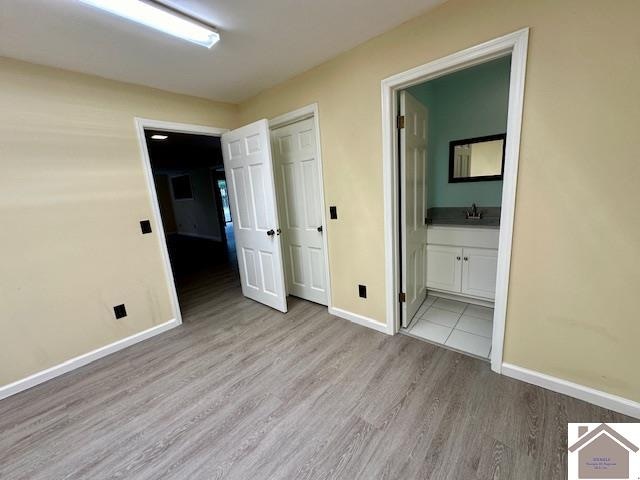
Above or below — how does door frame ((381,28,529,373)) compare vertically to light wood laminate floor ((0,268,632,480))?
above

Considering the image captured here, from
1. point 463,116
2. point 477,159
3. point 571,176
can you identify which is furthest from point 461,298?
point 463,116

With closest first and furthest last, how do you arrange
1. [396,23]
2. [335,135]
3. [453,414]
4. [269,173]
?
[453,414], [396,23], [335,135], [269,173]

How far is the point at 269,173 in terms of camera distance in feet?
7.99

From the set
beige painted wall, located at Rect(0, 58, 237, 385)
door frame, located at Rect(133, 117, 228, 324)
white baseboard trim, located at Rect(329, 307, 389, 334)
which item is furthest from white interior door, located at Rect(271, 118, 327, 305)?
beige painted wall, located at Rect(0, 58, 237, 385)

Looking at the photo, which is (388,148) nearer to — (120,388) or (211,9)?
(211,9)

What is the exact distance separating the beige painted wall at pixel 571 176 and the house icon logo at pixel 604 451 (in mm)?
216

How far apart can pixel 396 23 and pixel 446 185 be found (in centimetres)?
177

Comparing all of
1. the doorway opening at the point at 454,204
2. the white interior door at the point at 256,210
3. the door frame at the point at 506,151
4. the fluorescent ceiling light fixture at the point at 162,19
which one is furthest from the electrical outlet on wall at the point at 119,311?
the doorway opening at the point at 454,204

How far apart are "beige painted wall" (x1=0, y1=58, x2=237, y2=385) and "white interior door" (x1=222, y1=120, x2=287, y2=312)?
2.39 feet

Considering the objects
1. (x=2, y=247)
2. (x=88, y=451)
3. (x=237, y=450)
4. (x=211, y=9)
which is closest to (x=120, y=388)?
(x=88, y=451)

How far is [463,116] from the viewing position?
2703mm

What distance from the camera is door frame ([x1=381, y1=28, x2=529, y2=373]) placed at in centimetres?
134

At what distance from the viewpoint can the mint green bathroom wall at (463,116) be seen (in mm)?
2504

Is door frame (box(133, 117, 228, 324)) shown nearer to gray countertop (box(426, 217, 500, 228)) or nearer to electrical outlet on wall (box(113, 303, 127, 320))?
electrical outlet on wall (box(113, 303, 127, 320))
